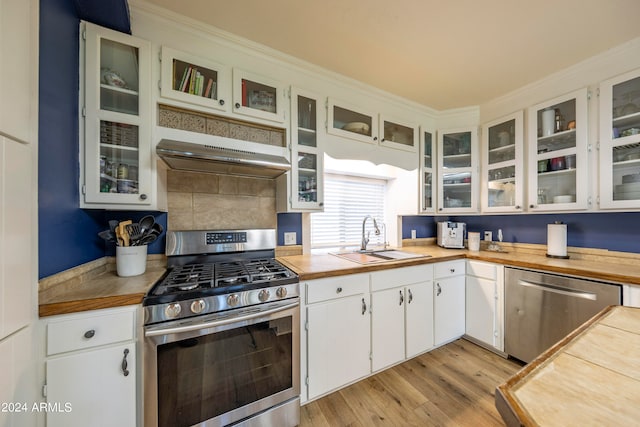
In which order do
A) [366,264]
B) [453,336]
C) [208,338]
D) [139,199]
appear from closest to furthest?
[208,338], [139,199], [366,264], [453,336]

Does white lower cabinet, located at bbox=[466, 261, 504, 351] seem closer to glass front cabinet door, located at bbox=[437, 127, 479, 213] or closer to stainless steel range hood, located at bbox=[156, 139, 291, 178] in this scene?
glass front cabinet door, located at bbox=[437, 127, 479, 213]

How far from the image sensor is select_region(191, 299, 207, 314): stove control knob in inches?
43.3

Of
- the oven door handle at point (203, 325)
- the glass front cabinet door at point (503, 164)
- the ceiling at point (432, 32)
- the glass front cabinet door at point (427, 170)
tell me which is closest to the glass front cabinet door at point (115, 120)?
the ceiling at point (432, 32)

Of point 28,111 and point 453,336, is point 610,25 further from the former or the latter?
point 28,111

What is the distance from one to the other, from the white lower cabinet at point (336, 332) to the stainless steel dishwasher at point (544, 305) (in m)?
1.31

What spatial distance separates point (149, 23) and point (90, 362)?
1888 millimetres

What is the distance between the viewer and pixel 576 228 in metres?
2.03

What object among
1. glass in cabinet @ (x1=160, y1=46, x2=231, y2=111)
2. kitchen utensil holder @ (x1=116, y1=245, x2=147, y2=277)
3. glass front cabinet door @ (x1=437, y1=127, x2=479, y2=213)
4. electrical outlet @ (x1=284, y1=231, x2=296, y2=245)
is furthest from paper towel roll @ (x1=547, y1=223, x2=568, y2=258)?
kitchen utensil holder @ (x1=116, y1=245, x2=147, y2=277)

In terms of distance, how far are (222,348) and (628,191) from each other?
294 centimetres

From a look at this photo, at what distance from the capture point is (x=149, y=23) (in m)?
1.40

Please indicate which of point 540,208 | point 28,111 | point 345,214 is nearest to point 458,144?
point 540,208

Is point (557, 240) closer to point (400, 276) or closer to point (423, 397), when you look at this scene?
point (400, 276)

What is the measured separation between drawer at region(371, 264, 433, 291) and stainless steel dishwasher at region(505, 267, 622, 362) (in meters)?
0.70

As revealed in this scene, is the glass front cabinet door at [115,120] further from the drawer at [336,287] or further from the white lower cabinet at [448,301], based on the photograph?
the white lower cabinet at [448,301]
